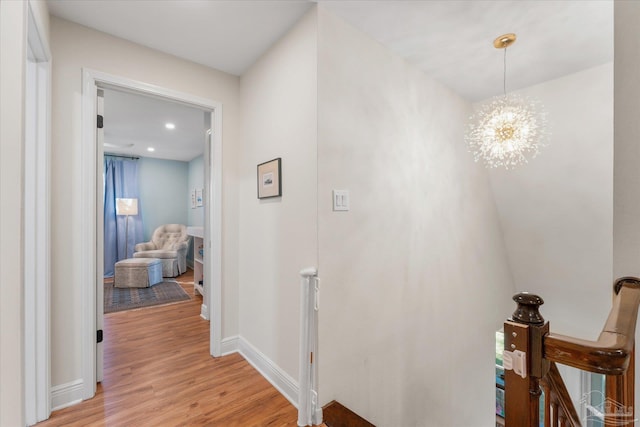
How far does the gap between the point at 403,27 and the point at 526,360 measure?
6.68 feet

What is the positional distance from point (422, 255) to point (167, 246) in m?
5.40

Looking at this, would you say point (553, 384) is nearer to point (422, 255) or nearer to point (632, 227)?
point (632, 227)

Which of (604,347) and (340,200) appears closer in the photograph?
(604,347)

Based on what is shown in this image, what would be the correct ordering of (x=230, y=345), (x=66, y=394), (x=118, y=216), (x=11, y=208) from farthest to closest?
(x=118, y=216) → (x=230, y=345) → (x=66, y=394) → (x=11, y=208)

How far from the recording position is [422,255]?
2416 millimetres

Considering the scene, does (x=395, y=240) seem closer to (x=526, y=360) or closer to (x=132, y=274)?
(x=526, y=360)

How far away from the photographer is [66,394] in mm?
1742

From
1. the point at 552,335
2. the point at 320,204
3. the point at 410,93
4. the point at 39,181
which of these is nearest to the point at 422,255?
the point at 320,204

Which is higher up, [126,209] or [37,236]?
[126,209]

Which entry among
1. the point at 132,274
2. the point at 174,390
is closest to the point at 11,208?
the point at 174,390

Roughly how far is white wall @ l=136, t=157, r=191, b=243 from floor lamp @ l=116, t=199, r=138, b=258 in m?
0.34

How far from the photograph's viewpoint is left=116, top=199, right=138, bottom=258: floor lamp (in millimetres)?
5570

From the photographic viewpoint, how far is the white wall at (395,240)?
5.68 feet

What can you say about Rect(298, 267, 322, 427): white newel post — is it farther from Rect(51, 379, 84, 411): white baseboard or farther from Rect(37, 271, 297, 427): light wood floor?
Rect(51, 379, 84, 411): white baseboard
